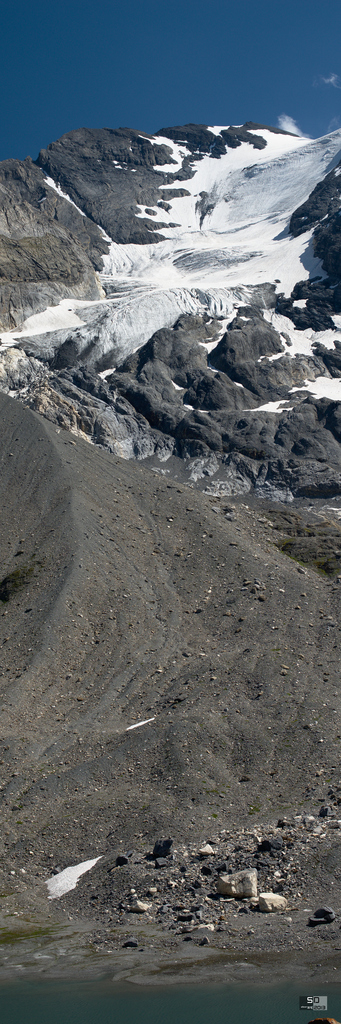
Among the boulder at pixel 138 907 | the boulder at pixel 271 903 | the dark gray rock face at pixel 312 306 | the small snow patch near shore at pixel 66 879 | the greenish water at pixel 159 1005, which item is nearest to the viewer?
the greenish water at pixel 159 1005

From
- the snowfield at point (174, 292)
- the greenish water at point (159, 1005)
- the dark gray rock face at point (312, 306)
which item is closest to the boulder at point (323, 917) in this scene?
the greenish water at point (159, 1005)

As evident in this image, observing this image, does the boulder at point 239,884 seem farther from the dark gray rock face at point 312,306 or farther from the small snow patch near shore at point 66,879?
the dark gray rock face at point 312,306

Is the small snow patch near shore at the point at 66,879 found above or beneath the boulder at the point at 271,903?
beneath

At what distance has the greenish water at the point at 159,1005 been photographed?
1503 cm

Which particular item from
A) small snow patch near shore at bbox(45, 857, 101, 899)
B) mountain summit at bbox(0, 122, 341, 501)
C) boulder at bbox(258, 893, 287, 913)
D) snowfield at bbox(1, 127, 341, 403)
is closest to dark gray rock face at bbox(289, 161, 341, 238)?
mountain summit at bbox(0, 122, 341, 501)

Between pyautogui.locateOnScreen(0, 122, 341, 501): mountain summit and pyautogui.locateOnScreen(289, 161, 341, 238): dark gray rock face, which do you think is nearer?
pyautogui.locateOnScreen(0, 122, 341, 501): mountain summit

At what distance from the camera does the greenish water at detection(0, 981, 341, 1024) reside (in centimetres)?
1503

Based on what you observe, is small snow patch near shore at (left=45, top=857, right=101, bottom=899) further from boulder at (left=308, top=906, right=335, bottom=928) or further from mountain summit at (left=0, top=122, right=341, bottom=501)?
mountain summit at (left=0, top=122, right=341, bottom=501)

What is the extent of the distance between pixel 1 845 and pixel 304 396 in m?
108

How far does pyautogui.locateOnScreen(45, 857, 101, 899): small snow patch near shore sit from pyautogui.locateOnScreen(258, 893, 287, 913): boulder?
273 inches

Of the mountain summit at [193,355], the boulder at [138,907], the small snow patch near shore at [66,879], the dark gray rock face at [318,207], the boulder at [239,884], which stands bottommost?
the small snow patch near shore at [66,879]

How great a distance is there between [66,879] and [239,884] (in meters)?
6.63

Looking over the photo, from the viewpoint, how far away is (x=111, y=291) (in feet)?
553

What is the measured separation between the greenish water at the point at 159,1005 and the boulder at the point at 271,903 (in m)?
2.88
